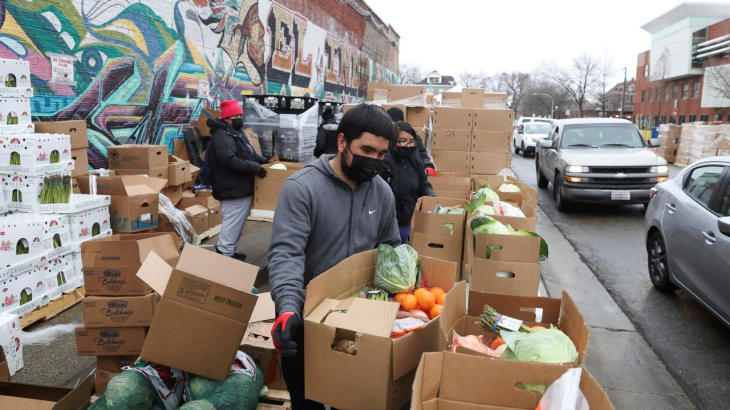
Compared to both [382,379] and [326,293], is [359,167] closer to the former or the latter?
[326,293]

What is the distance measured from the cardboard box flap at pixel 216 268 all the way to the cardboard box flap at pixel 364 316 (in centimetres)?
70

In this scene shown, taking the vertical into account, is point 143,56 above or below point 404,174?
above

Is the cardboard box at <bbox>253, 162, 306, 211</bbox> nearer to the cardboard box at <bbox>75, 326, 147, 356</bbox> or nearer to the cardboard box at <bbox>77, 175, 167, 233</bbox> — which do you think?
the cardboard box at <bbox>77, 175, 167, 233</bbox>

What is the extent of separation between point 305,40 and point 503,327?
16.0 meters

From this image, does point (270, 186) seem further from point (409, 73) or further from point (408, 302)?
point (409, 73)

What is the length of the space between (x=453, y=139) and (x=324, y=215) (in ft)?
20.5

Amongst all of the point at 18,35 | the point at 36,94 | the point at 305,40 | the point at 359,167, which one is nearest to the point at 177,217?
the point at 36,94

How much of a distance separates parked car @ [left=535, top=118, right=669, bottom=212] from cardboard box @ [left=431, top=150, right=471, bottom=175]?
318cm

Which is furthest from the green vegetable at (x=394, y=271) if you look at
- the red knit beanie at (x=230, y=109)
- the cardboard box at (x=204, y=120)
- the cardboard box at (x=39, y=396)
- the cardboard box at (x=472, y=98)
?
the cardboard box at (x=204, y=120)

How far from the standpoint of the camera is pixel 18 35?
605 cm

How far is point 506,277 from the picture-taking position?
3.67 m

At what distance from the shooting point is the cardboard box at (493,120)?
821 centimetres

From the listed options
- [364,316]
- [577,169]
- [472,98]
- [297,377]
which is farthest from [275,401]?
[577,169]

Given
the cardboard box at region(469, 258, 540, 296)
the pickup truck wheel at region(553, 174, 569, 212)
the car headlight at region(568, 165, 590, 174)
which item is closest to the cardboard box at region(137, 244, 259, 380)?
the cardboard box at region(469, 258, 540, 296)
